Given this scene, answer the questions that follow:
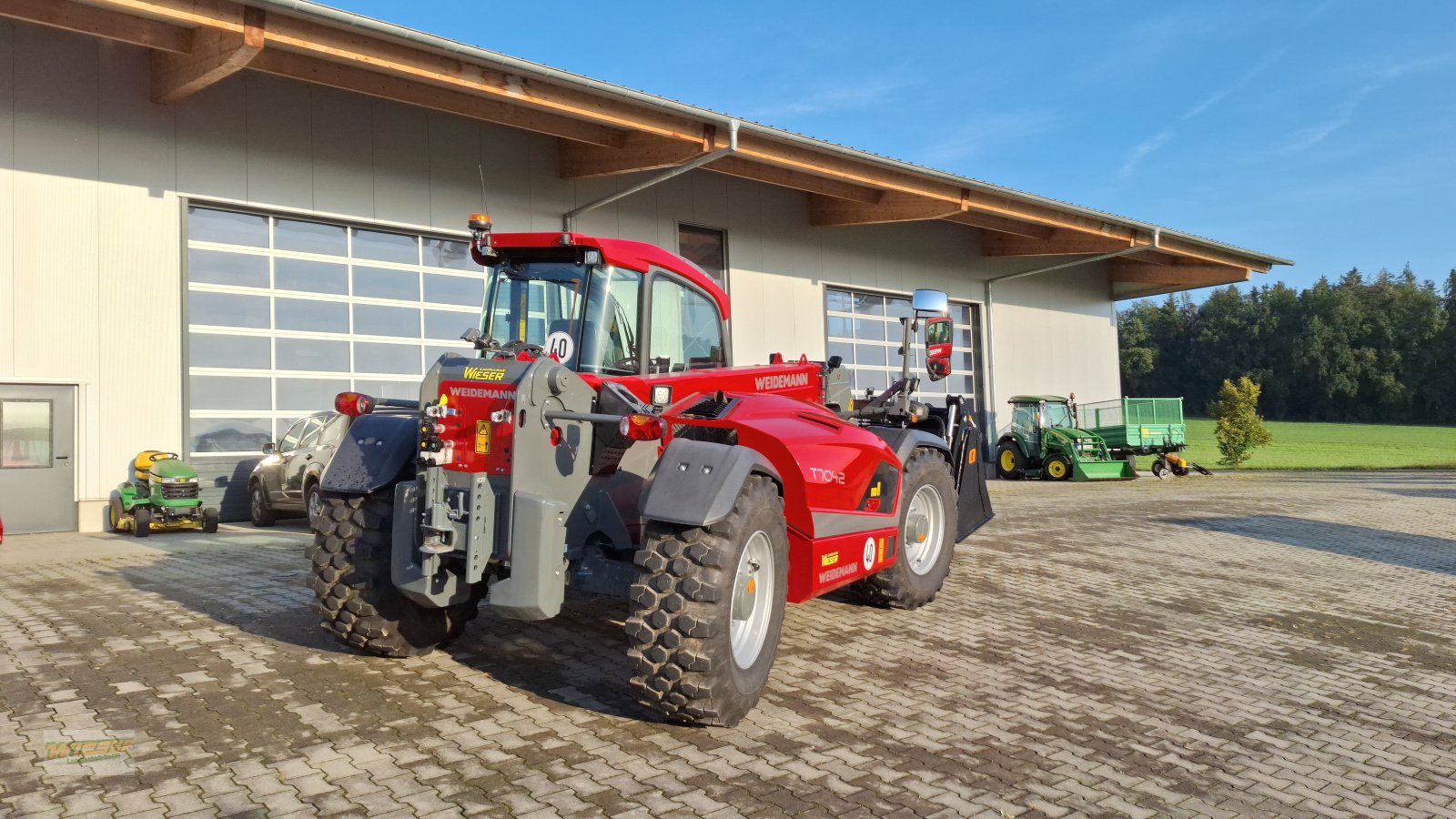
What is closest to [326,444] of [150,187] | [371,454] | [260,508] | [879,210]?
[260,508]

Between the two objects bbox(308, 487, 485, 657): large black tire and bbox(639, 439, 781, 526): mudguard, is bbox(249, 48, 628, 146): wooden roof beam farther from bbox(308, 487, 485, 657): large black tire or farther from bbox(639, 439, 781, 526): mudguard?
bbox(639, 439, 781, 526): mudguard

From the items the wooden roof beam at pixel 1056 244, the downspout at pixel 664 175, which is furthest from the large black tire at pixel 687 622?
the wooden roof beam at pixel 1056 244

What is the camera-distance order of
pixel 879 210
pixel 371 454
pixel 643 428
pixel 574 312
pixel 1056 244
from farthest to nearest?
pixel 1056 244 → pixel 879 210 → pixel 574 312 → pixel 371 454 → pixel 643 428

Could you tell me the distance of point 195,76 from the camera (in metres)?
11.6

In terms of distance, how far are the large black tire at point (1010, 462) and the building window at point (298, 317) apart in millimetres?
14320

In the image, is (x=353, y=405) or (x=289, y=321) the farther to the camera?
(x=289, y=321)

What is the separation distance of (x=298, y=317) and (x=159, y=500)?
3.39m

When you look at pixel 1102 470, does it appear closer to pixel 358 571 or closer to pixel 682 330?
pixel 682 330

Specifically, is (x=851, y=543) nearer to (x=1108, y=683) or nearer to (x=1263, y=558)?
(x=1108, y=683)

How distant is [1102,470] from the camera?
75.4ft

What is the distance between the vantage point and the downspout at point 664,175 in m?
15.4

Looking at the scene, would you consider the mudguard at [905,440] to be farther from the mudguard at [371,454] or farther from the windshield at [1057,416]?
the windshield at [1057,416]

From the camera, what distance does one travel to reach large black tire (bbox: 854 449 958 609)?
271 inches

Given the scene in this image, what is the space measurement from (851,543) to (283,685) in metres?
3.14
